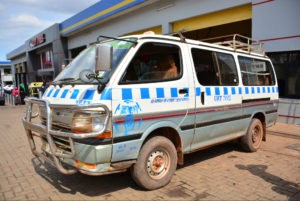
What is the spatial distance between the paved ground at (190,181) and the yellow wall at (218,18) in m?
6.11

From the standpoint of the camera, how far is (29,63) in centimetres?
3219

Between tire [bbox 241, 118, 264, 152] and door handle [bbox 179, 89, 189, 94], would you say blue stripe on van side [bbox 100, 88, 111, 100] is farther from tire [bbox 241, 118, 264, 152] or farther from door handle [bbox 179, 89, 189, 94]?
tire [bbox 241, 118, 264, 152]

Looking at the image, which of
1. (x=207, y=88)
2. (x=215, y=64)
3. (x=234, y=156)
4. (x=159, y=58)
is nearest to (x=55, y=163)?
(x=159, y=58)

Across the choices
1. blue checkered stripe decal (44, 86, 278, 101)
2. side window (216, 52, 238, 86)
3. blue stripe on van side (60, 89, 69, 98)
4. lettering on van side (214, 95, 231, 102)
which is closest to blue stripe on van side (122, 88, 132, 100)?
blue checkered stripe decal (44, 86, 278, 101)

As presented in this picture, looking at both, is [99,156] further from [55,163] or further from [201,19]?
[201,19]

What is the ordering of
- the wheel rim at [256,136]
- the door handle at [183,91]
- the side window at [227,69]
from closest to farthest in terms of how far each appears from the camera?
the door handle at [183,91] < the side window at [227,69] < the wheel rim at [256,136]

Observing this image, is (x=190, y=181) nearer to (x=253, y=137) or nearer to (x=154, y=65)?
(x=154, y=65)

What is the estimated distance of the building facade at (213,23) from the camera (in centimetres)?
829

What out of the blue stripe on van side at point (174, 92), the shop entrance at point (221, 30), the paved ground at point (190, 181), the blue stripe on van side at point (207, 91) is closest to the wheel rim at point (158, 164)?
the paved ground at point (190, 181)

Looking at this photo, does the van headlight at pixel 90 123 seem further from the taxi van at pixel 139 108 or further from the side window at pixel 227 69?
the side window at pixel 227 69

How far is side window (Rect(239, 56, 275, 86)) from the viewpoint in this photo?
5203 mm

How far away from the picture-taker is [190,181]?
392cm

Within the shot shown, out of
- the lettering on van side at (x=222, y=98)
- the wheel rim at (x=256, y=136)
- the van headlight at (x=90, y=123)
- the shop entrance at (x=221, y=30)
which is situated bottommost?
the wheel rim at (x=256, y=136)

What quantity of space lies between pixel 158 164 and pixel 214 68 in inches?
81.0
